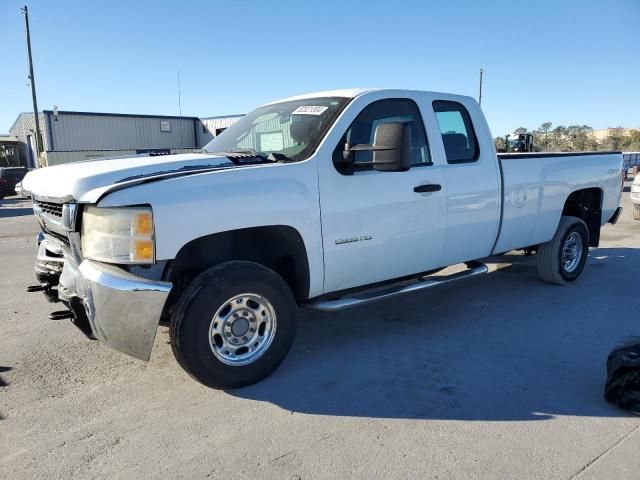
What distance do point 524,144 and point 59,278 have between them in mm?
15571

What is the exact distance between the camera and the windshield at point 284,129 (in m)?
3.87

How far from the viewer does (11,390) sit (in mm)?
3488

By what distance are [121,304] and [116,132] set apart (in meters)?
33.1

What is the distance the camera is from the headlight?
9.76 ft

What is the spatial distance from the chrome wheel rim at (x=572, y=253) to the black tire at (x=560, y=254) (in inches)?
0.8

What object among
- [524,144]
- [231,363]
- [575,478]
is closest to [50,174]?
[231,363]

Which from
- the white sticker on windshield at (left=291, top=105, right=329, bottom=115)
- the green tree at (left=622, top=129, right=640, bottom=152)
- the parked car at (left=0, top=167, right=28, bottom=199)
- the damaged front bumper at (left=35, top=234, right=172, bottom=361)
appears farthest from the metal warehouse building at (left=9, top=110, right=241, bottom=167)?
the green tree at (left=622, top=129, right=640, bottom=152)

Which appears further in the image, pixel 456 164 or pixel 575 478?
pixel 456 164

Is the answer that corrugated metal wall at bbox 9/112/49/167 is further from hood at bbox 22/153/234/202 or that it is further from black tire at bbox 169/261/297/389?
black tire at bbox 169/261/297/389

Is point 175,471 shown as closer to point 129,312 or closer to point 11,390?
point 129,312

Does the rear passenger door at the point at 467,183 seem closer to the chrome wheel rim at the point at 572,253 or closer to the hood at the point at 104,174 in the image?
the chrome wheel rim at the point at 572,253

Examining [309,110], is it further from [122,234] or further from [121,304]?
[121,304]

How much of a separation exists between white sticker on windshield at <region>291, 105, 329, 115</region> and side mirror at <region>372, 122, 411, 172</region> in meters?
0.66

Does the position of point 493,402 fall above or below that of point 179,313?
below
